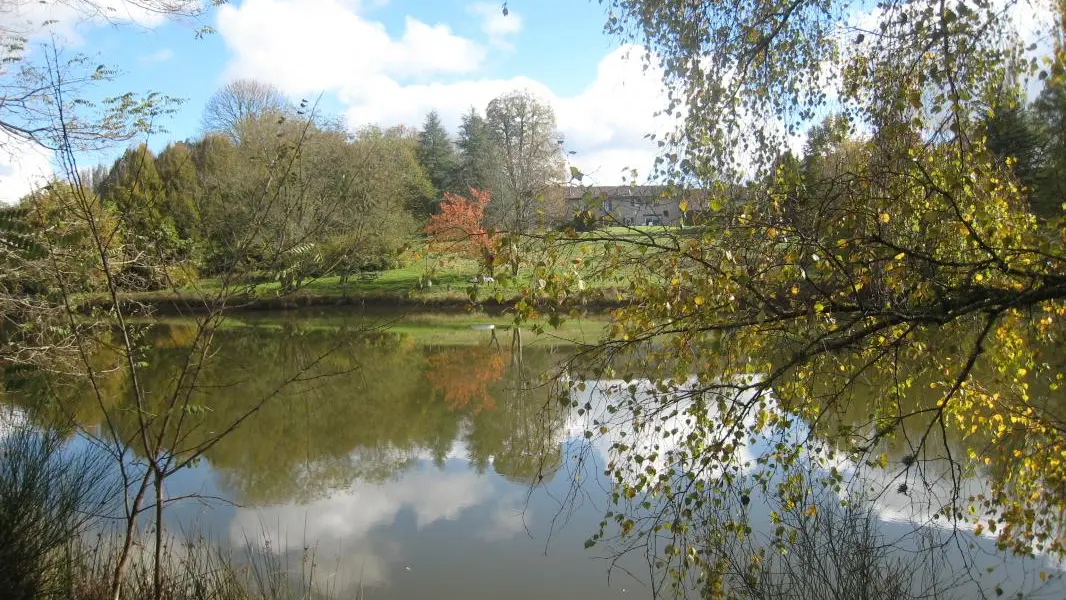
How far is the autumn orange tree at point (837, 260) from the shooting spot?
8.82 feet

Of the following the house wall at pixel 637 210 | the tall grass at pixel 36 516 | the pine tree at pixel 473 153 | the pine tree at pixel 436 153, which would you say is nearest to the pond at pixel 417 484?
the tall grass at pixel 36 516

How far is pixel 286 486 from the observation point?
7211 millimetres

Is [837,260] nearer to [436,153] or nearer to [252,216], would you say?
[252,216]

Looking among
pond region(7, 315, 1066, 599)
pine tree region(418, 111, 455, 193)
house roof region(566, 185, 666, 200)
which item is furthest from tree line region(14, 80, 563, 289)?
pine tree region(418, 111, 455, 193)

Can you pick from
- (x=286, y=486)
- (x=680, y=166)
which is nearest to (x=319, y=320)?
(x=286, y=486)

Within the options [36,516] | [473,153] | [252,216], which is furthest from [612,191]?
[473,153]

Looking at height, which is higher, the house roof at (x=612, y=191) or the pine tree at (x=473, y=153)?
the pine tree at (x=473, y=153)

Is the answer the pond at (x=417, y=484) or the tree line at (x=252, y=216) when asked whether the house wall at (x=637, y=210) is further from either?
the pond at (x=417, y=484)

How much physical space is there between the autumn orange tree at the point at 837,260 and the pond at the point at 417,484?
44 cm

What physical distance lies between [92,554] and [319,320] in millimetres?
17745

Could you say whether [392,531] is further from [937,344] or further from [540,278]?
[937,344]

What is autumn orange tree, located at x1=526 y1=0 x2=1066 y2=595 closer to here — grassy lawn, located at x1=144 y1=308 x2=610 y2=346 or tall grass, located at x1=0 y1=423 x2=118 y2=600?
tall grass, located at x1=0 y1=423 x2=118 y2=600

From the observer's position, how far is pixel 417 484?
23.8 ft

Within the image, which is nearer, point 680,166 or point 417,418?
point 680,166
